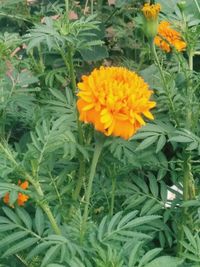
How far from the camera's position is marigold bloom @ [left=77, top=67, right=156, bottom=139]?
1038 millimetres

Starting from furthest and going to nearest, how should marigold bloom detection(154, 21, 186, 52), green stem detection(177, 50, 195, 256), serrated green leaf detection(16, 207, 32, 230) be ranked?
marigold bloom detection(154, 21, 186, 52), green stem detection(177, 50, 195, 256), serrated green leaf detection(16, 207, 32, 230)

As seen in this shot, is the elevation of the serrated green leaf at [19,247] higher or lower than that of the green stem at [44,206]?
lower

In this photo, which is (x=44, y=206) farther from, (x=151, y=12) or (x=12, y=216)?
(x=151, y=12)

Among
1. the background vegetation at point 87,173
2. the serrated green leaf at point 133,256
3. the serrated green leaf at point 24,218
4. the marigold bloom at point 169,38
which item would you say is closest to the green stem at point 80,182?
the background vegetation at point 87,173

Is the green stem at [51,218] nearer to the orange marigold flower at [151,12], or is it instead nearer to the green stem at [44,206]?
the green stem at [44,206]

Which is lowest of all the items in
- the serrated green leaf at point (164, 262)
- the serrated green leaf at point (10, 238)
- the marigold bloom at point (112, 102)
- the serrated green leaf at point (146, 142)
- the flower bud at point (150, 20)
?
the serrated green leaf at point (164, 262)

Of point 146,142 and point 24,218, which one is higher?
point 146,142

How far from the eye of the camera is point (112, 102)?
103cm

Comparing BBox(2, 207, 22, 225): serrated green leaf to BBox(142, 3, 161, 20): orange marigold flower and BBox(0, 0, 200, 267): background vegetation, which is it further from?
BBox(142, 3, 161, 20): orange marigold flower

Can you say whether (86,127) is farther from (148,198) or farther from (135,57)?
(135,57)

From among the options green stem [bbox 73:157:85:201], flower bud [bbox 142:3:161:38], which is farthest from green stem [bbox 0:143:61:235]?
flower bud [bbox 142:3:161:38]

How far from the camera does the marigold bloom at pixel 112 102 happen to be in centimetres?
104

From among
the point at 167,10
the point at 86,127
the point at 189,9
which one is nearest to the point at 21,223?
the point at 86,127

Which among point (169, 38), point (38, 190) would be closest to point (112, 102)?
point (38, 190)
